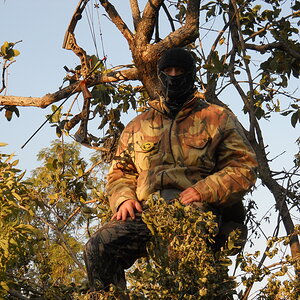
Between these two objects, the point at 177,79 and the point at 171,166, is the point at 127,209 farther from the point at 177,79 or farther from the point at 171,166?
the point at 177,79

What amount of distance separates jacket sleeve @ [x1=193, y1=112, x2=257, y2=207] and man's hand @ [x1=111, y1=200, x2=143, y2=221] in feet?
1.27

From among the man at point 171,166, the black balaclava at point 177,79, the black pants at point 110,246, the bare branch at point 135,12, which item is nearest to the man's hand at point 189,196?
the man at point 171,166

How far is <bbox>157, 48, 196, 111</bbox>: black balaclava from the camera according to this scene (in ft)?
16.6

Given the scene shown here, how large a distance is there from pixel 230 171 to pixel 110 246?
89 centimetres

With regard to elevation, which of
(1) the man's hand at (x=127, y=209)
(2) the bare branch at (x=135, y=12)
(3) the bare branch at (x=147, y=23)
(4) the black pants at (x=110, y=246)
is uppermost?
(2) the bare branch at (x=135, y=12)

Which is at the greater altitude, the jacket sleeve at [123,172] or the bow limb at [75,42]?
the bow limb at [75,42]

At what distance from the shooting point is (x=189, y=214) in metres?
3.98

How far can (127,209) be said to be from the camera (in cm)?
473

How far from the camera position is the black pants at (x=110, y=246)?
4.61 metres

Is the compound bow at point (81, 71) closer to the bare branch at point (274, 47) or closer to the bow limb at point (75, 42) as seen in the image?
the bow limb at point (75, 42)

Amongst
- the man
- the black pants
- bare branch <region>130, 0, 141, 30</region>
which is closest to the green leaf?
bare branch <region>130, 0, 141, 30</region>

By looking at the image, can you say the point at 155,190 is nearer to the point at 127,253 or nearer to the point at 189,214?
the point at 127,253

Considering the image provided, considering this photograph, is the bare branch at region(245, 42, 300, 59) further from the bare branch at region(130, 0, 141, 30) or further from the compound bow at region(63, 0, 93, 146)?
the compound bow at region(63, 0, 93, 146)

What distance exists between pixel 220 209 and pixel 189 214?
102 cm
